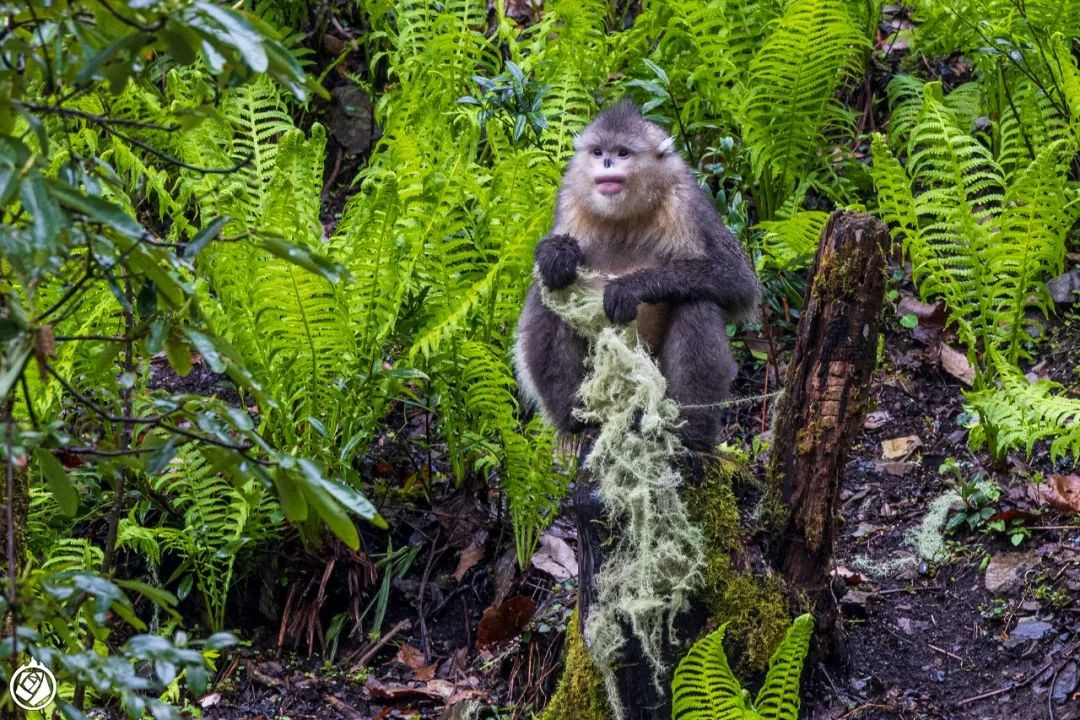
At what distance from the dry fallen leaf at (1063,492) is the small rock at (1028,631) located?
728 millimetres

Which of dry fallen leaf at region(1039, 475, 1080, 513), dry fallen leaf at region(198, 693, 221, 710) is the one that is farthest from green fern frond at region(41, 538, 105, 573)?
dry fallen leaf at region(1039, 475, 1080, 513)

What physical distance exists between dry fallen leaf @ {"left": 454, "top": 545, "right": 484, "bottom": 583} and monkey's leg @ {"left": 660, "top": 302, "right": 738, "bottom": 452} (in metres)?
1.68

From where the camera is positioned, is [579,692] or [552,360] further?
[552,360]

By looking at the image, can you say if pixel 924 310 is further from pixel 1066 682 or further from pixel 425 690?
pixel 425 690

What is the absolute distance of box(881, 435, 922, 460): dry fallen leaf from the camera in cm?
657

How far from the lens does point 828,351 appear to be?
4758 millimetres

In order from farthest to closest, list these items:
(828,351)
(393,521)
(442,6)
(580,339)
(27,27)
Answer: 1. (442,6)
2. (393,521)
3. (580,339)
4. (828,351)
5. (27,27)

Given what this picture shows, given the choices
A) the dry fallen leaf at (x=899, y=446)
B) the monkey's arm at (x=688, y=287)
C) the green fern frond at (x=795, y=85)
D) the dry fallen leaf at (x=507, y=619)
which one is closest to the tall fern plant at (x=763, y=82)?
the green fern frond at (x=795, y=85)

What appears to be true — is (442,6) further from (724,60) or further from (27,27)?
(27,27)

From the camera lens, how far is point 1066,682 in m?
4.79

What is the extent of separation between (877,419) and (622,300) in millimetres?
2394

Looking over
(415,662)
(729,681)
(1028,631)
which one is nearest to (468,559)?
(415,662)

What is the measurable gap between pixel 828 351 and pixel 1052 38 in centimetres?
313

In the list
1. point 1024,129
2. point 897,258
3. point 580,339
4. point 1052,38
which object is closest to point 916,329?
point 897,258
